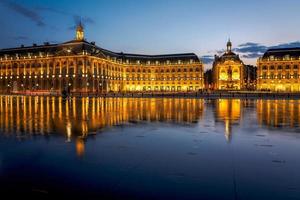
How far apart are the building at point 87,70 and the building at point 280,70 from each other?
32123mm

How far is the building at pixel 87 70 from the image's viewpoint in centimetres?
12838

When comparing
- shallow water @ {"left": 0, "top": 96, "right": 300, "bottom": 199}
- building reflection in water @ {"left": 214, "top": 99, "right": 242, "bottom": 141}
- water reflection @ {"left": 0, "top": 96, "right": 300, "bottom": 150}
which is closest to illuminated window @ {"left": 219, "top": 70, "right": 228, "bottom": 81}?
water reflection @ {"left": 0, "top": 96, "right": 300, "bottom": 150}

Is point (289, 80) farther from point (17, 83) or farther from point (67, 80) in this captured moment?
point (17, 83)

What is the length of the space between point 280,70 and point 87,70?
95069 millimetres

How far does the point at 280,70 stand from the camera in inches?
5792

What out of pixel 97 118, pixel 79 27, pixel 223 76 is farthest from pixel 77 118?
pixel 223 76

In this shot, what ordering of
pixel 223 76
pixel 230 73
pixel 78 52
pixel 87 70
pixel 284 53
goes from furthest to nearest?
pixel 223 76, pixel 230 73, pixel 284 53, pixel 78 52, pixel 87 70

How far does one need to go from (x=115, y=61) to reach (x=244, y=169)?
486 ft

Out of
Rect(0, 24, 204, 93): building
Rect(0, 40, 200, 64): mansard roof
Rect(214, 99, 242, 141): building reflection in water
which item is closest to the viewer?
Rect(214, 99, 242, 141): building reflection in water

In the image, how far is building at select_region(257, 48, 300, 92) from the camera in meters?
145

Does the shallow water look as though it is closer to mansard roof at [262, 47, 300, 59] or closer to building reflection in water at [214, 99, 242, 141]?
building reflection in water at [214, 99, 242, 141]

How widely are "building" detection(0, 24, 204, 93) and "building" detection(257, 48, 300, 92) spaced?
32123 millimetres

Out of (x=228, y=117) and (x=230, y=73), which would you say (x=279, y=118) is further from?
(x=230, y=73)

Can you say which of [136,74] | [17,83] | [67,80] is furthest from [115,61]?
[17,83]
